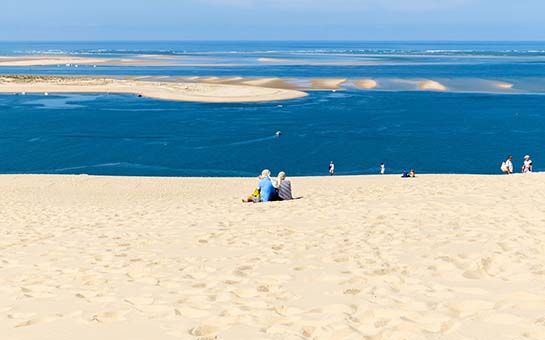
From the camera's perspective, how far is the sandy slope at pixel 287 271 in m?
5.63

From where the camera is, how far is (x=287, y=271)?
7754mm

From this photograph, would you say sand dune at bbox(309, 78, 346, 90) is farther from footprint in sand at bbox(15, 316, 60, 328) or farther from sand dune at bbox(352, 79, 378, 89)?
footprint in sand at bbox(15, 316, 60, 328)

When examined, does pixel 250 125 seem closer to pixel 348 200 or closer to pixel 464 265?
pixel 348 200

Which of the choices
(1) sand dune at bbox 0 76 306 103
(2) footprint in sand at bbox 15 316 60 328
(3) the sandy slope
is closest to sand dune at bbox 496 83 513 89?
(1) sand dune at bbox 0 76 306 103

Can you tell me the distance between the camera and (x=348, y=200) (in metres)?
14.8

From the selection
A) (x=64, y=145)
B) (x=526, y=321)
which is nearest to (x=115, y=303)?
(x=526, y=321)

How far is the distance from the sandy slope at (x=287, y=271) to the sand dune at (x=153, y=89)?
52.7 meters

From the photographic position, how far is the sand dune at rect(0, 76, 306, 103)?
6662 centimetres

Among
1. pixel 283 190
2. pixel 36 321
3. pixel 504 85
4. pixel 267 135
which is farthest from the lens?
pixel 504 85

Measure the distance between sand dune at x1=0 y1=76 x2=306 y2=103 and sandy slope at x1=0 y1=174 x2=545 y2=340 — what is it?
173 ft

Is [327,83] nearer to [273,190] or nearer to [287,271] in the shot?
[273,190]

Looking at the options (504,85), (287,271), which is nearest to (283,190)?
(287,271)

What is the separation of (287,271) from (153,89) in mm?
69573

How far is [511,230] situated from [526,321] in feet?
14.9
